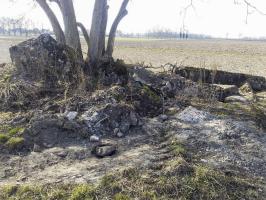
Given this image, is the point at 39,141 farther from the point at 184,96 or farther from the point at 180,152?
the point at 184,96

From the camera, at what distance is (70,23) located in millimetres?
9312

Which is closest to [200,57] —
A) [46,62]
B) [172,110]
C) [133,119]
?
[46,62]

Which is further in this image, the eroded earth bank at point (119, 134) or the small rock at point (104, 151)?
the small rock at point (104, 151)

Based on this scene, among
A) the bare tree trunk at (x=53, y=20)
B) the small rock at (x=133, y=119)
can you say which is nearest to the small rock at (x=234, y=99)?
the small rock at (x=133, y=119)

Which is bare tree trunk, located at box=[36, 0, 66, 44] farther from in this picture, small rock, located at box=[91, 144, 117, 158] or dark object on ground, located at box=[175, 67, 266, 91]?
small rock, located at box=[91, 144, 117, 158]

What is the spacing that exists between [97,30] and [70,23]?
0.79 metres

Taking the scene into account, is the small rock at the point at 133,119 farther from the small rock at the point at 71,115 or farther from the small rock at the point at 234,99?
the small rock at the point at 234,99

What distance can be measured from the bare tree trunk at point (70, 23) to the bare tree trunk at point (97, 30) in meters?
0.39

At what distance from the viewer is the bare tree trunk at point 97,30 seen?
350 inches

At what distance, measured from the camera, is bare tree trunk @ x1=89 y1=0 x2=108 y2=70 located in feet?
29.1

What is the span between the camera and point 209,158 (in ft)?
15.6

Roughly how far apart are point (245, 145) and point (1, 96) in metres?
4.71

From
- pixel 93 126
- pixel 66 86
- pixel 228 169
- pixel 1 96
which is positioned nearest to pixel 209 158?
pixel 228 169

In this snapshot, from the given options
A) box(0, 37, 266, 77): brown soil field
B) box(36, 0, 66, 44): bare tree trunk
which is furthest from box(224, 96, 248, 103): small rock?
box(36, 0, 66, 44): bare tree trunk
